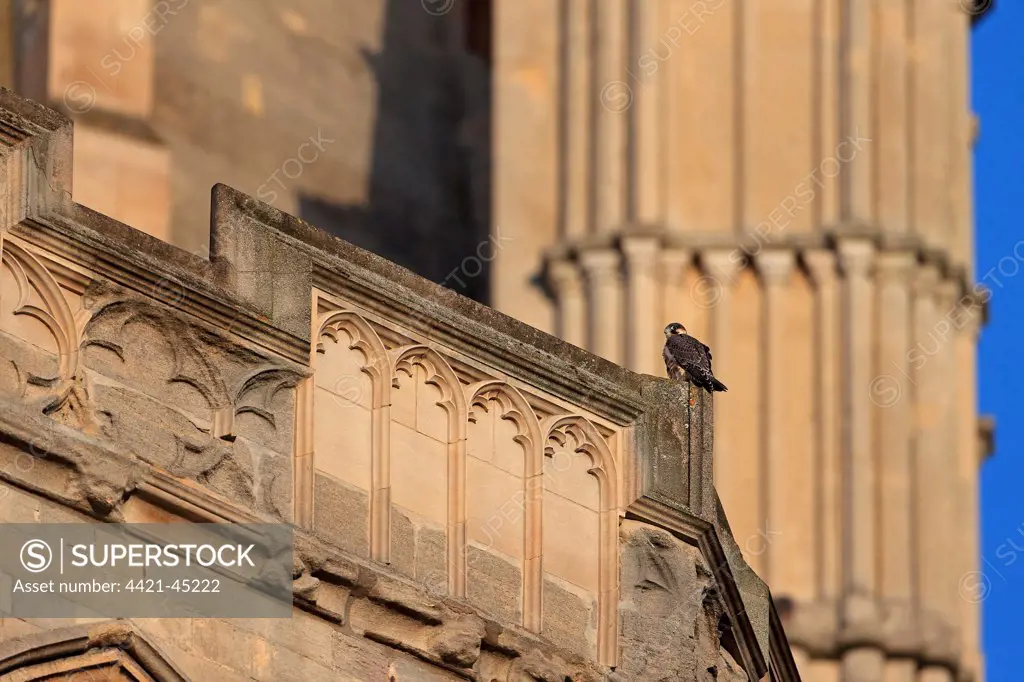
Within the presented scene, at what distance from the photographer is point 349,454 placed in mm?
11562

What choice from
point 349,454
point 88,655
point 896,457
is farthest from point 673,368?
point 896,457

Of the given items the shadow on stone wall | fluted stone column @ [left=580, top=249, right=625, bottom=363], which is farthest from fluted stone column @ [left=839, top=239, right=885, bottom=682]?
the shadow on stone wall

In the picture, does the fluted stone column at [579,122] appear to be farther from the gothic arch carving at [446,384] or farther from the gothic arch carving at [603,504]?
the gothic arch carving at [446,384]

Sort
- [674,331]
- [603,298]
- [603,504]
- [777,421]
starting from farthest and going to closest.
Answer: [603,298] < [777,421] < [674,331] < [603,504]

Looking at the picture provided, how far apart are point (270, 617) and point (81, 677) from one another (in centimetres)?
68

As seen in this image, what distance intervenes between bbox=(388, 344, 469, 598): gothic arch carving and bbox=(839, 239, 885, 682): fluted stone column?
56.6 ft

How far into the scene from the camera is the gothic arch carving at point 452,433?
11727 millimetres

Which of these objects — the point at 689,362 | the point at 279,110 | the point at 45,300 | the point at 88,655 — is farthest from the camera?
the point at 279,110

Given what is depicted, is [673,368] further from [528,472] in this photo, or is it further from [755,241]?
[755,241]

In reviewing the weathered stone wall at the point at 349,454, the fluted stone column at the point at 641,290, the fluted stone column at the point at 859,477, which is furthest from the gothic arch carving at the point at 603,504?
the fluted stone column at the point at 641,290

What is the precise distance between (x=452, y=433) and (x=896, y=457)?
60.7 ft

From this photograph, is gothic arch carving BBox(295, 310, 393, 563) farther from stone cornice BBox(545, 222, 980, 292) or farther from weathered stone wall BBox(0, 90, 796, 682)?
stone cornice BBox(545, 222, 980, 292)

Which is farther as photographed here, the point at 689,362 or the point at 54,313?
the point at 689,362

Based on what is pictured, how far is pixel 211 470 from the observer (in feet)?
36.3
